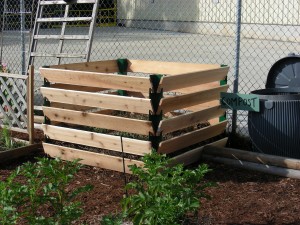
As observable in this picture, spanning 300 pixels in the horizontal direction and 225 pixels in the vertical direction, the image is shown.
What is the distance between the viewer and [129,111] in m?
A: 5.10

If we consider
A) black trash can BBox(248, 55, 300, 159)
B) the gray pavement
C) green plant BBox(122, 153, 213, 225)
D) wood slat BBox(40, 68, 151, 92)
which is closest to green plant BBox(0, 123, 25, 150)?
wood slat BBox(40, 68, 151, 92)

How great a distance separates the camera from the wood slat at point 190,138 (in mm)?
5076

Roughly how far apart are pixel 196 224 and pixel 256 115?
1.95 meters

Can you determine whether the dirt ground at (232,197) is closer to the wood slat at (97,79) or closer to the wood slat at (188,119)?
the wood slat at (188,119)

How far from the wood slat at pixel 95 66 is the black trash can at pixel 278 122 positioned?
174 centimetres

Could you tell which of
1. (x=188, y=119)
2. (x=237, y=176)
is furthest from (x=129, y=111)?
(x=237, y=176)

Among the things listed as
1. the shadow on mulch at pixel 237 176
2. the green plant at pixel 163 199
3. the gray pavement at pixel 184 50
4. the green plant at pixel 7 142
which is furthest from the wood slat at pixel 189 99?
the gray pavement at pixel 184 50

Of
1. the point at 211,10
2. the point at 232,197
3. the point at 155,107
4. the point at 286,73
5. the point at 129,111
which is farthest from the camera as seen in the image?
the point at 211,10

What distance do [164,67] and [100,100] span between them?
118 centimetres

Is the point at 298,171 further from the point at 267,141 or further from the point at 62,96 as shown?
the point at 62,96

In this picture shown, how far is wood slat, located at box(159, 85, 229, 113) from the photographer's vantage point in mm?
5012

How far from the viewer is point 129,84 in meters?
5.10

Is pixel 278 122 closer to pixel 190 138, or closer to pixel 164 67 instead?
pixel 190 138

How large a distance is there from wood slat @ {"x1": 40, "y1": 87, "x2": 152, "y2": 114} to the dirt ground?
24.6 inches
